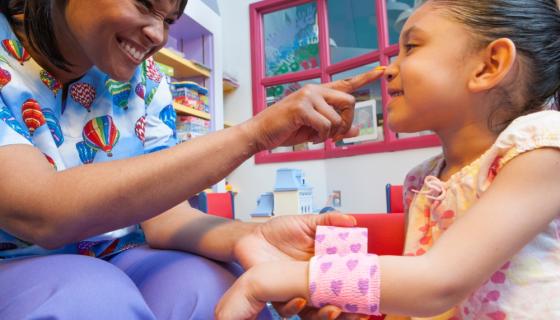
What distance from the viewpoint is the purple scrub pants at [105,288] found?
17.4 inches

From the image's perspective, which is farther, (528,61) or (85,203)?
(528,61)

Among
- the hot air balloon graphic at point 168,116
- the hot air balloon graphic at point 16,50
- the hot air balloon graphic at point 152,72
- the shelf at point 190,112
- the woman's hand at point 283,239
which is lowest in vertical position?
the woman's hand at point 283,239

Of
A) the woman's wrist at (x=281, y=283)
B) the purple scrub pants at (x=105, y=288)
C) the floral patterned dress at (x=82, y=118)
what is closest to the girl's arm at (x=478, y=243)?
the woman's wrist at (x=281, y=283)

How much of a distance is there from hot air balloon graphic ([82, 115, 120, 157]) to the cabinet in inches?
66.3

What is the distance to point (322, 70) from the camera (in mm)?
3156

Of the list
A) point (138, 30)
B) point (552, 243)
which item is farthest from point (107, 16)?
point (552, 243)

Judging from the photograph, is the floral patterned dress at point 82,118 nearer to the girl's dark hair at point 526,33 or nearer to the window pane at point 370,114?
the girl's dark hair at point 526,33

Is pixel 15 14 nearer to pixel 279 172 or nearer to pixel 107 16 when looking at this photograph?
A: pixel 107 16

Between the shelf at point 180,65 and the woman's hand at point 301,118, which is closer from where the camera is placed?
the woman's hand at point 301,118

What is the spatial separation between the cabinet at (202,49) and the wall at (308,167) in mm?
535

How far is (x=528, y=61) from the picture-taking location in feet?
2.25

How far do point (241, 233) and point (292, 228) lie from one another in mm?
92

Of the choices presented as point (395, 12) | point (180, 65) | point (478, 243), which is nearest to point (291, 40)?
point (395, 12)

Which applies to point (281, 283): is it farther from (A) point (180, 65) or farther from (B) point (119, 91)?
(A) point (180, 65)
